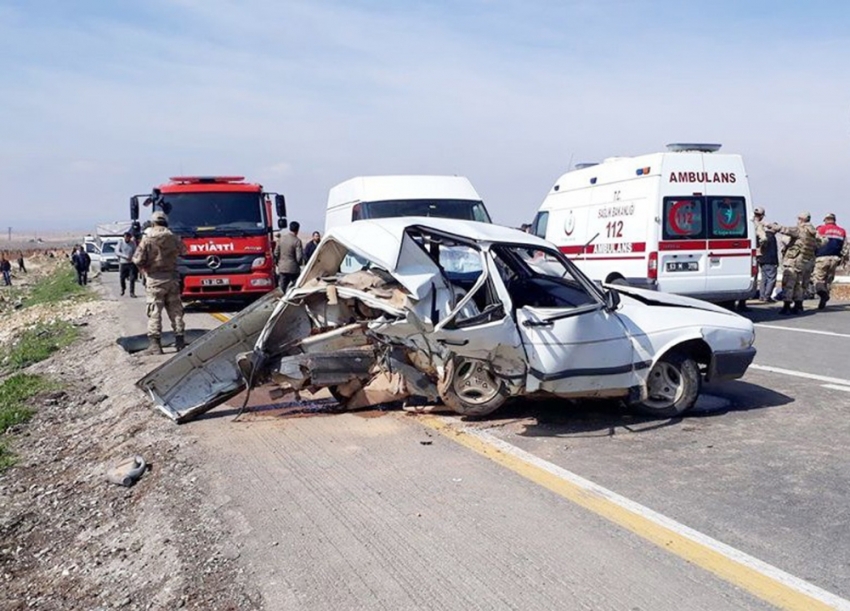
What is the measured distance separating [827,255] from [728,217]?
3.35 metres

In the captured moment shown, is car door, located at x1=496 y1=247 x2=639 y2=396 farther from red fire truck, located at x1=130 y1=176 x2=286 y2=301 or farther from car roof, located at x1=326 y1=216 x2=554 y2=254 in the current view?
red fire truck, located at x1=130 y1=176 x2=286 y2=301

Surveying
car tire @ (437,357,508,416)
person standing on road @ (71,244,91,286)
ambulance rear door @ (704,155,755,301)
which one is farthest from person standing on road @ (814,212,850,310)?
person standing on road @ (71,244,91,286)

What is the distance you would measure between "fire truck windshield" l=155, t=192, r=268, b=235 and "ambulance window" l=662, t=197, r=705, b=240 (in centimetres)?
750

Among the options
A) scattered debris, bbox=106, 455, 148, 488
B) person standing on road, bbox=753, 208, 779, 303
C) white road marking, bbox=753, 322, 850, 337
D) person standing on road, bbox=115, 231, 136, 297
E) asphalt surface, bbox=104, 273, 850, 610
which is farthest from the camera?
person standing on road, bbox=115, 231, 136, 297

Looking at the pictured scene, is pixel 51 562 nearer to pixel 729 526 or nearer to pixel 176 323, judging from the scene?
pixel 729 526

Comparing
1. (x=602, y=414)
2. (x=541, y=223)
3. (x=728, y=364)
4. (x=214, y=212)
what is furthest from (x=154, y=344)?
(x=541, y=223)

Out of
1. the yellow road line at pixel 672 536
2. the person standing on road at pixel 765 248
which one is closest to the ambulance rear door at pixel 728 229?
the person standing on road at pixel 765 248

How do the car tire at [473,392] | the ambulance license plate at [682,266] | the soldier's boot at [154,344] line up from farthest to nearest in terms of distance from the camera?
the ambulance license plate at [682,266], the soldier's boot at [154,344], the car tire at [473,392]

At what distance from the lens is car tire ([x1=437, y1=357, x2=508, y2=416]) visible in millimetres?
6711

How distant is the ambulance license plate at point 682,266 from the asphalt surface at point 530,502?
5.52 metres

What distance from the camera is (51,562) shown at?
515 cm

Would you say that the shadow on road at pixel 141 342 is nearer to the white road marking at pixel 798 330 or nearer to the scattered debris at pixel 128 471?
the scattered debris at pixel 128 471

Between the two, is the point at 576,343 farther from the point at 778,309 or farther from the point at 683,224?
the point at 778,309

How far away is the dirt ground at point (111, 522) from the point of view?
4.21 m
